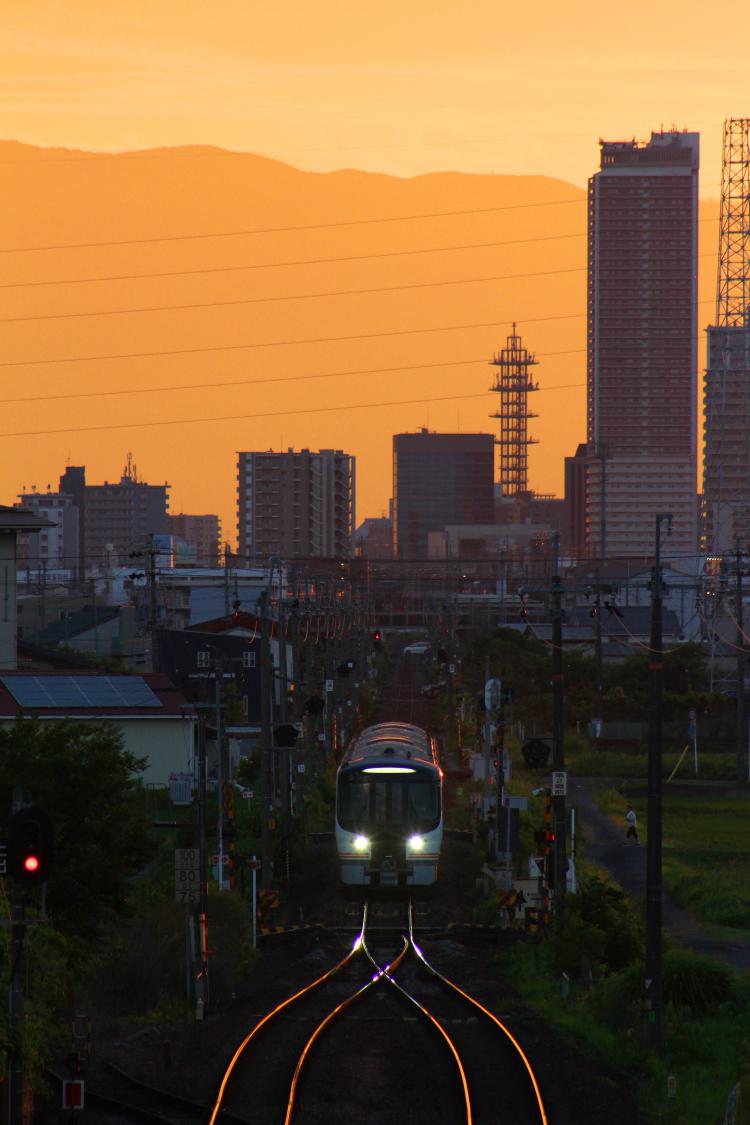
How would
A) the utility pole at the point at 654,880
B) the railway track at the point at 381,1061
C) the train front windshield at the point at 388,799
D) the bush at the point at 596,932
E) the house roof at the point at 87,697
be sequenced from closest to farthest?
the railway track at the point at 381,1061 → the utility pole at the point at 654,880 → the bush at the point at 596,932 → the train front windshield at the point at 388,799 → the house roof at the point at 87,697

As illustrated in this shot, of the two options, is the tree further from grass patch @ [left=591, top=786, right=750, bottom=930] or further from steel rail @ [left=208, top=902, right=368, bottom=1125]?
grass patch @ [left=591, top=786, right=750, bottom=930]

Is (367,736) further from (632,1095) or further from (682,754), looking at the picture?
(682,754)

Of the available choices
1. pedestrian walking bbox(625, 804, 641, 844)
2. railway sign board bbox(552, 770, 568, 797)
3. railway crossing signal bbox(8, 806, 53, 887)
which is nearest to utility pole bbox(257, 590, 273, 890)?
railway sign board bbox(552, 770, 568, 797)

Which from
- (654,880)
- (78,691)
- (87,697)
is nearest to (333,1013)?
(654,880)

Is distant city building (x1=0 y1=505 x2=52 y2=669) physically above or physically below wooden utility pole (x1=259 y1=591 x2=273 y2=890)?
above

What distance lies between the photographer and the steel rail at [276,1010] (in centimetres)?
1904

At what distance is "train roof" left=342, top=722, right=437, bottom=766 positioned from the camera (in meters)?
34.0

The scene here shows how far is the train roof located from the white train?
149 mm

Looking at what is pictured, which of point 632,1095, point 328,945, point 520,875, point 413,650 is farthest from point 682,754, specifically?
point 413,650

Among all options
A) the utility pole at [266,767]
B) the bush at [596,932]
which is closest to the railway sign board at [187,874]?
the bush at [596,932]

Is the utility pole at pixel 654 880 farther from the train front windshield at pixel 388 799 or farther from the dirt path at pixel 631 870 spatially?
the train front windshield at pixel 388 799

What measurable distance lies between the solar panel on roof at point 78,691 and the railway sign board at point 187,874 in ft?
85.9

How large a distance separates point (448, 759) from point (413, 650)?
96.4m

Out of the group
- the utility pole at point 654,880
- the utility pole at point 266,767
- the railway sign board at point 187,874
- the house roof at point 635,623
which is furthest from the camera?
the house roof at point 635,623
